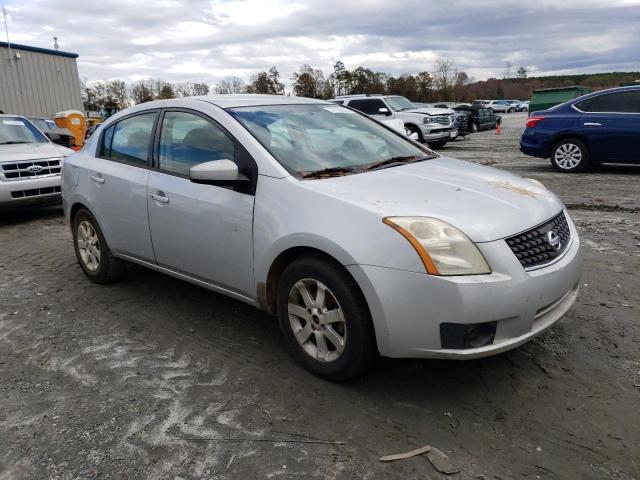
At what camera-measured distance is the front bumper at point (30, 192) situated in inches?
305

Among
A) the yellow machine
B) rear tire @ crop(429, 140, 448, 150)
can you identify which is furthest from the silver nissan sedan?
the yellow machine

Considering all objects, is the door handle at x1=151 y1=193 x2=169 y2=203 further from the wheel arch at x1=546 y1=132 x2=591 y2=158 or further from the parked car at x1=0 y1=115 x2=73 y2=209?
the wheel arch at x1=546 y1=132 x2=591 y2=158

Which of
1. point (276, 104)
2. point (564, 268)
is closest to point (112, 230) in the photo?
point (276, 104)

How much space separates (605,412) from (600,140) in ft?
28.1

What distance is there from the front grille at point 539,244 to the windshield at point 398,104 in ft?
51.1

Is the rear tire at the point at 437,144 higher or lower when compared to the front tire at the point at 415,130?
lower

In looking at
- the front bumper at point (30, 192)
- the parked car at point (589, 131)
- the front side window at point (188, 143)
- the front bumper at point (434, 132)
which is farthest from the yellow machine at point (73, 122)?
the front side window at point (188, 143)

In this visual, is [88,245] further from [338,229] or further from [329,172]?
[338,229]

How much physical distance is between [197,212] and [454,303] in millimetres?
1827

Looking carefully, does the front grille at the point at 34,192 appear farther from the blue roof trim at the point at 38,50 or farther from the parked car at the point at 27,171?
the blue roof trim at the point at 38,50

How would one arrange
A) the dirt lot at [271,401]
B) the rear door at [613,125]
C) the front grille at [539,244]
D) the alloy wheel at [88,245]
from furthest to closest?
the rear door at [613,125] < the alloy wheel at [88,245] < the front grille at [539,244] < the dirt lot at [271,401]

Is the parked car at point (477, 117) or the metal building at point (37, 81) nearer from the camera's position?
the metal building at point (37, 81)

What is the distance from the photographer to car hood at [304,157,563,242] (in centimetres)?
277

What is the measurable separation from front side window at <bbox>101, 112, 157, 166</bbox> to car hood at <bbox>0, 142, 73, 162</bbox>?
4.02 m
